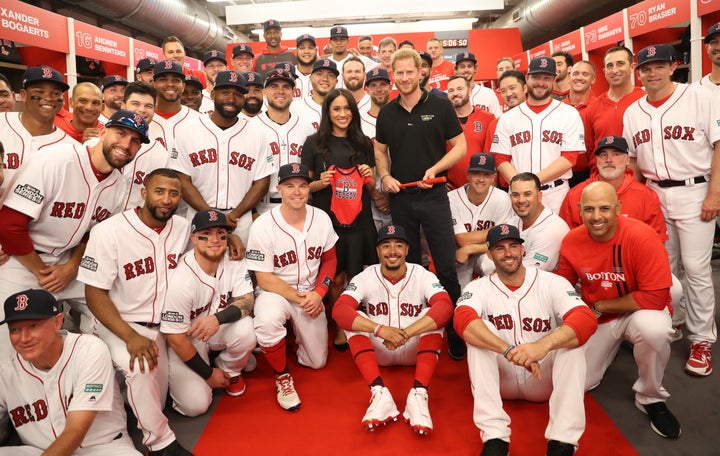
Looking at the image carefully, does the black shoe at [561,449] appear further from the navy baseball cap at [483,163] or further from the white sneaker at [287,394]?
the navy baseball cap at [483,163]

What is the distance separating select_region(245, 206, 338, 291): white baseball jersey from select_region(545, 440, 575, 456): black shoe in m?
2.23

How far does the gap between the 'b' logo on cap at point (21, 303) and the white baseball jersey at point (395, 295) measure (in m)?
2.13

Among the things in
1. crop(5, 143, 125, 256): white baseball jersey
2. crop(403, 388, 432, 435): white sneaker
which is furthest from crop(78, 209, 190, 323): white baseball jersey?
crop(403, 388, 432, 435): white sneaker

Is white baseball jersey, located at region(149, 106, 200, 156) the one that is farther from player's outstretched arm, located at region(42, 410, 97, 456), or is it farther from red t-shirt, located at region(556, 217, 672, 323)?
red t-shirt, located at region(556, 217, 672, 323)

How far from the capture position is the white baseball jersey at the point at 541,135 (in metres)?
4.58

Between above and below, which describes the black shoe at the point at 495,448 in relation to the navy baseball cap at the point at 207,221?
below

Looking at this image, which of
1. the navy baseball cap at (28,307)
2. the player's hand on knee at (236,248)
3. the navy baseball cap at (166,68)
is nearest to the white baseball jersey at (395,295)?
the player's hand on knee at (236,248)

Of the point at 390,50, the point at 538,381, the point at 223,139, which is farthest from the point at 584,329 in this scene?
the point at 390,50

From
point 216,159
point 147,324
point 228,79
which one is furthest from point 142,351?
point 228,79

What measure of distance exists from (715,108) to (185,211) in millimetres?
4583

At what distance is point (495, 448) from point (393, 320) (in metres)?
1.33

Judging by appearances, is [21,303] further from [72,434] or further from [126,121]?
[126,121]

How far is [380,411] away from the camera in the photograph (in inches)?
129

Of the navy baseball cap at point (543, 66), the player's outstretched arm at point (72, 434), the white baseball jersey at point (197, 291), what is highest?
the navy baseball cap at point (543, 66)
